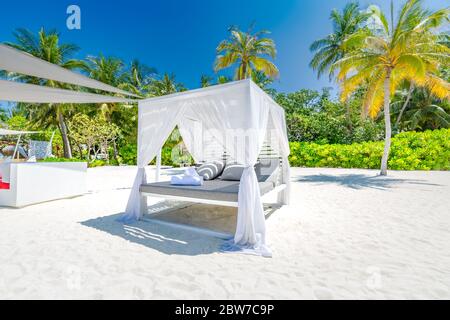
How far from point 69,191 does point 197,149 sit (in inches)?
120

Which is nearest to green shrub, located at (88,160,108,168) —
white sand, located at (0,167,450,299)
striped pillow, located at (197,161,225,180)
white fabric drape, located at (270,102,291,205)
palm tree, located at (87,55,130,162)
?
palm tree, located at (87,55,130,162)

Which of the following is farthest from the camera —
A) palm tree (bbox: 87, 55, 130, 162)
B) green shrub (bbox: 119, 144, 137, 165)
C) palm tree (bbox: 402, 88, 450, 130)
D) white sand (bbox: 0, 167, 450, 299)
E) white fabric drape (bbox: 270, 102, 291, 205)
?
palm tree (bbox: 87, 55, 130, 162)

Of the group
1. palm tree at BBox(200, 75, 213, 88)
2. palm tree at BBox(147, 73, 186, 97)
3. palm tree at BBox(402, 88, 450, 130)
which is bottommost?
palm tree at BBox(402, 88, 450, 130)

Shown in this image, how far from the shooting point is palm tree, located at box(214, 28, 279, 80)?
11.8 metres

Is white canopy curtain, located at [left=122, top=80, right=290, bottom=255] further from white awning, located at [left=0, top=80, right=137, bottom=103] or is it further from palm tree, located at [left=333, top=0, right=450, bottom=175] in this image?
palm tree, located at [left=333, top=0, right=450, bottom=175]

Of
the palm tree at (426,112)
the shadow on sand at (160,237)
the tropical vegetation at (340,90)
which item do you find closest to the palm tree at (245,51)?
the tropical vegetation at (340,90)

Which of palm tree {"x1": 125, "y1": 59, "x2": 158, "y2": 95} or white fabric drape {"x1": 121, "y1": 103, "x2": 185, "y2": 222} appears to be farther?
palm tree {"x1": 125, "y1": 59, "x2": 158, "y2": 95}

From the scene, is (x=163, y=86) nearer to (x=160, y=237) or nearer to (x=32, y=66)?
(x=32, y=66)

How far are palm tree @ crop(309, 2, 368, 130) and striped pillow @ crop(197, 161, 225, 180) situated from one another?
12.4 metres

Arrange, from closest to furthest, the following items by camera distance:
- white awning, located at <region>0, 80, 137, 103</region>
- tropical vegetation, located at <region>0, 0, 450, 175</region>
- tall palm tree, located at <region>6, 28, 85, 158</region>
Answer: white awning, located at <region>0, 80, 137, 103</region> → tropical vegetation, located at <region>0, 0, 450, 175</region> → tall palm tree, located at <region>6, 28, 85, 158</region>

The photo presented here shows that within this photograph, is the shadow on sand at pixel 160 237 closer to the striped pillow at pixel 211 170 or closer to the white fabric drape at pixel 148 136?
the white fabric drape at pixel 148 136

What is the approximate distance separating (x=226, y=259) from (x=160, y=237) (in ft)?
3.51

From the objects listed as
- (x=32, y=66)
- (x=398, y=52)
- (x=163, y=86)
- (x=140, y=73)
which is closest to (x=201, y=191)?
(x=32, y=66)

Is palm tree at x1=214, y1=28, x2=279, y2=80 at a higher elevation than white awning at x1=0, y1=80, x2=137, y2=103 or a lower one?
higher
